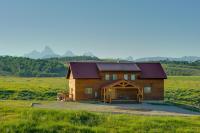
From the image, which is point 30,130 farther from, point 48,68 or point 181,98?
point 48,68

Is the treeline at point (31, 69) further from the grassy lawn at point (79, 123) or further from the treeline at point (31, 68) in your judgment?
the grassy lawn at point (79, 123)

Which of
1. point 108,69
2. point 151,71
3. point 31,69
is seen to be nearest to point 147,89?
point 151,71

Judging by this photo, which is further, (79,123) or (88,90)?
(88,90)

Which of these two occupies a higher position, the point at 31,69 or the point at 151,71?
the point at 31,69

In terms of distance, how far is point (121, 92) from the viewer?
60.7 m

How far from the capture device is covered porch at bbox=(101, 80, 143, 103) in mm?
59281

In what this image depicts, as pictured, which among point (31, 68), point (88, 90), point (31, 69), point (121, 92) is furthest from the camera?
point (31, 68)

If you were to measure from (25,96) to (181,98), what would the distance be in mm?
25763

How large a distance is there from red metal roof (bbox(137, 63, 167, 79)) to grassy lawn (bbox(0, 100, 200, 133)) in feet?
88.1

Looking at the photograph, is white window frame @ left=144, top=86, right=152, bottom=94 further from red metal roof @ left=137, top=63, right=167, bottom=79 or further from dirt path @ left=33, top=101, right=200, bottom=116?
dirt path @ left=33, top=101, right=200, bottom=116

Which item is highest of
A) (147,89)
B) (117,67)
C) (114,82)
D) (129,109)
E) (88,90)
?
(117,67)

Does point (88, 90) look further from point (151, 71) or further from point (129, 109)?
point (129, 109)

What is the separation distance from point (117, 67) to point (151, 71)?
5.18 metres

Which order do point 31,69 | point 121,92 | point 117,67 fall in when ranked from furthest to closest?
point 31,69, point 117,67, point 121,92
